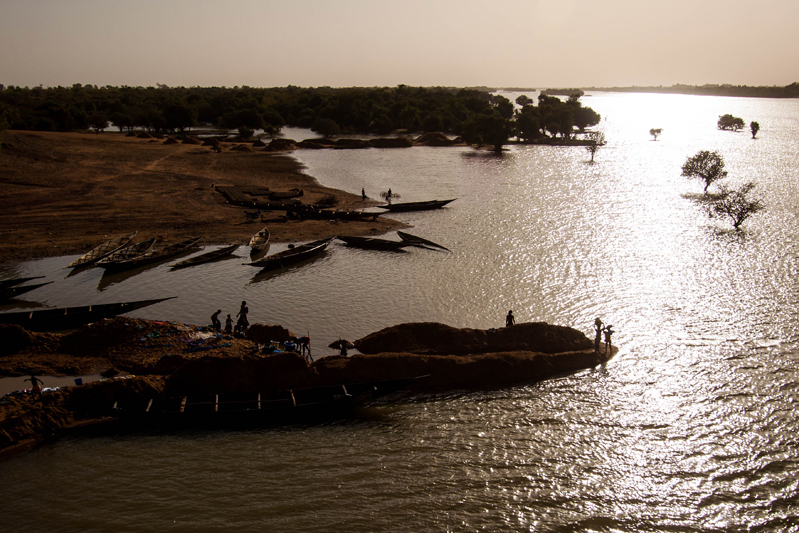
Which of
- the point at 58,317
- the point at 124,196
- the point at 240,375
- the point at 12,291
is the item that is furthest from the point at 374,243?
the point at 124,196

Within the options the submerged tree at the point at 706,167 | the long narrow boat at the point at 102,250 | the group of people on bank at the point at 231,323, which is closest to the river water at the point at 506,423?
the long narrow boat at the point at 102,250

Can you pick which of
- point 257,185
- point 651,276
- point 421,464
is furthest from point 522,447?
point 257,185

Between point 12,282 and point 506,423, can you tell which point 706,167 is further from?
point 12,282

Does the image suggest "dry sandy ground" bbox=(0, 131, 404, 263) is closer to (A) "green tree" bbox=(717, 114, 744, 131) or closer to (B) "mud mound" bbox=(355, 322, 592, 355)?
(B) "mud mound" bbox=(355, 322, 592, 355)

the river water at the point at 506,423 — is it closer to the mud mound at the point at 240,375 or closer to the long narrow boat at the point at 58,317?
Result: the mud mound at the point at 240,375

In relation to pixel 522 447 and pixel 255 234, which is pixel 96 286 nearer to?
pixel 255 234

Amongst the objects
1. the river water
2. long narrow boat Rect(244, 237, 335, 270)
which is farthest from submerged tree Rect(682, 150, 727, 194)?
long narrow boat Rect(244, 237, 335, 270)

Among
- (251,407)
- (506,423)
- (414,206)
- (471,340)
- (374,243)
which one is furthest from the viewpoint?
(414,206)
